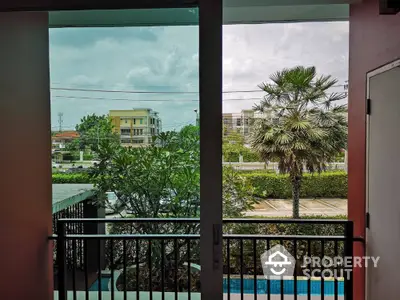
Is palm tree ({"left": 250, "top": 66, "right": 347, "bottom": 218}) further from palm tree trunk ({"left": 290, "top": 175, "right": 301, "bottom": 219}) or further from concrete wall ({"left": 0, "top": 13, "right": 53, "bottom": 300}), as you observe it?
concrete wall ({"left": 0, "top": 13, "right": 53, "bottom": 300})

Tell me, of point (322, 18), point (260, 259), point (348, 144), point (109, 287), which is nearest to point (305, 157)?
point (348, 144)

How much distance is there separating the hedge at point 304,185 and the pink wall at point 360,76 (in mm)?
193

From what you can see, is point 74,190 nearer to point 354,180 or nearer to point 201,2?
point 201,2

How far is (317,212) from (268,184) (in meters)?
0.48

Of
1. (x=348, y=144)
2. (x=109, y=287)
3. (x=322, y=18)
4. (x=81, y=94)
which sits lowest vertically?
(x=109, y=287)

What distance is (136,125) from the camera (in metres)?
1.82

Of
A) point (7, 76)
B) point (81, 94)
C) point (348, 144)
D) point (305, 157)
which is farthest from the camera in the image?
point (305, 157)

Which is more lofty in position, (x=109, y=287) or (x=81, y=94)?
(x=81, y=94)

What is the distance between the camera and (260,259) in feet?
9.47

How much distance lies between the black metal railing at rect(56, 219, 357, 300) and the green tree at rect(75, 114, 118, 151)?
57cm

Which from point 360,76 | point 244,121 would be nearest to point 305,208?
point 244,121

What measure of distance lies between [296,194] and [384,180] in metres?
0.94

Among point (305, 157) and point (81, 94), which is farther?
point (305, 157)

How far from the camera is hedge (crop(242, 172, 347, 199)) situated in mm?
2850
